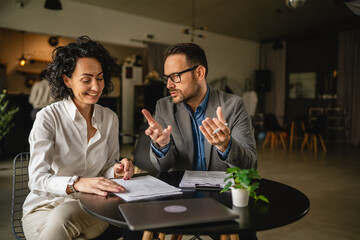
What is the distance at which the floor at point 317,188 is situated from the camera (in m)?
2.59

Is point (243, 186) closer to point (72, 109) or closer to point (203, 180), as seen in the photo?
point (203, 180)

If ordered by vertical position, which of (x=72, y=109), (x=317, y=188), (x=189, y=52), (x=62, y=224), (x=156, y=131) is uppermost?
(x=189, y=52)

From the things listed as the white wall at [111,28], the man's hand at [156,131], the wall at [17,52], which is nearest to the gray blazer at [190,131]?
the man's hand at [156,131]

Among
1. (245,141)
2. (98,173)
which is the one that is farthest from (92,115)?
(245,141)

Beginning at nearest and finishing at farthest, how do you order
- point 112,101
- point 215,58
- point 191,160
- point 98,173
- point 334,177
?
point 98,173 → point 191,160 → point 334,177 → point 112,101 → point 215,58

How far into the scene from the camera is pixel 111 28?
741cm

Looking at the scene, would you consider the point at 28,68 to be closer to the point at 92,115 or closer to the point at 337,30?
the point at 92,115

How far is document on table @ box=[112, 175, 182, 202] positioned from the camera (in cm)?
112

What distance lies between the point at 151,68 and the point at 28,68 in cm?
408

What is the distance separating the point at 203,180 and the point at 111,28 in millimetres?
6843

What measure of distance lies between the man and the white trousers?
0.51 m

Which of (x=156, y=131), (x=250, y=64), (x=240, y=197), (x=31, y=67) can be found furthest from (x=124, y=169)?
(x=250, y=64)

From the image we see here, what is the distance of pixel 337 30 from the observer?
8.93m

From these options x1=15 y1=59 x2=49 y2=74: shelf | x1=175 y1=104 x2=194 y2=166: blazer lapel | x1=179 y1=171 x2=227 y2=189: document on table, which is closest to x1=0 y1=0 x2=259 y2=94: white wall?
x1=15 y1=59 x2=49 y2=74: shelf
